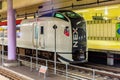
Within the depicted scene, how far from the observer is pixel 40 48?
12.2 metres

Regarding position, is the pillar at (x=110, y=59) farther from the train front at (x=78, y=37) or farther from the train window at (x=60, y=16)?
the train window at (x=60, y=16)

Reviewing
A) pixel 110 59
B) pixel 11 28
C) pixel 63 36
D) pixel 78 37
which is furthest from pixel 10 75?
pixel 110 59

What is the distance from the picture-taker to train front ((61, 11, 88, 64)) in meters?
11.2

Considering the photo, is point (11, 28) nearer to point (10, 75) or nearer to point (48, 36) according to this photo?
point (48, 36)

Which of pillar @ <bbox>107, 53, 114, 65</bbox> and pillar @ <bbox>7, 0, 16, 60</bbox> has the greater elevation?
pillar @ <bbox>7, 0, 16, 60</bbox>

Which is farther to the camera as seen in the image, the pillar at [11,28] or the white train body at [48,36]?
the pillar at [11,28]

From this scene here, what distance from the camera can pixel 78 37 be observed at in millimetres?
11320

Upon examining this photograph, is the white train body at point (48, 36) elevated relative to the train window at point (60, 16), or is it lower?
lower

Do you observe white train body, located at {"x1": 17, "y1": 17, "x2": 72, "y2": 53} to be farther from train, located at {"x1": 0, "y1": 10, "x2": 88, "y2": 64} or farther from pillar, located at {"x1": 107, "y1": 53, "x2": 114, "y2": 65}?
pillar, located at {"x1": 107, "y1": 53, "x2": 114, "y2": 65}

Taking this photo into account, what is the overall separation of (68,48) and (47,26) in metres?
1.38

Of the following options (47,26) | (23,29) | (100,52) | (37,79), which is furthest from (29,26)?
(37,79)

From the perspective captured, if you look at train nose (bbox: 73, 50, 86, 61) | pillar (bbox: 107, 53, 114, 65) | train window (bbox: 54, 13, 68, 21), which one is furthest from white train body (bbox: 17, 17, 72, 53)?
pillar (bbox: 107, 53, 114, 65)

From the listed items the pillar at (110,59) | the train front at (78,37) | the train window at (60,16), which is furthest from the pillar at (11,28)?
the pillar at (110,59)

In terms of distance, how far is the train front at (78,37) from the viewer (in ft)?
36.9
